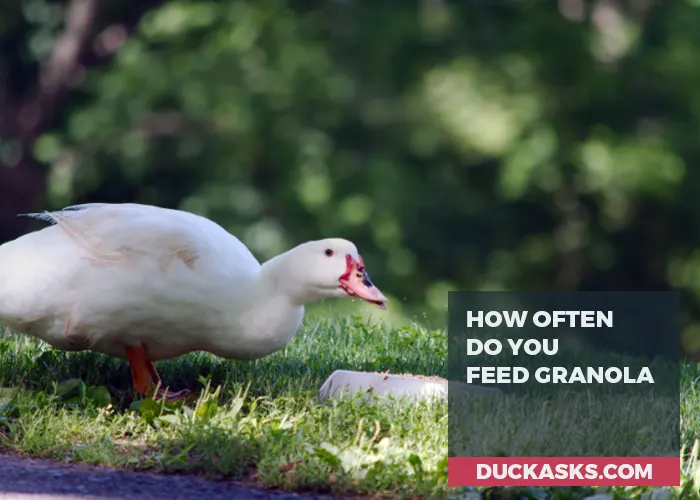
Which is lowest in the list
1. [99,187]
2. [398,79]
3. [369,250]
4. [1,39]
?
[369,250]

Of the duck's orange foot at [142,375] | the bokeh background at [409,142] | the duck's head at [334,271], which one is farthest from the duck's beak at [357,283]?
the bokeh background at [409,142]

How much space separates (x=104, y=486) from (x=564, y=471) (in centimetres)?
157

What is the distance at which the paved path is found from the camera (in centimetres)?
412

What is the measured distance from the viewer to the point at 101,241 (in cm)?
536

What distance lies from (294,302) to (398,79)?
1005 centimetres

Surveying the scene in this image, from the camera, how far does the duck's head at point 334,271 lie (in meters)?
5.26

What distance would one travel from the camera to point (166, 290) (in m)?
5.19

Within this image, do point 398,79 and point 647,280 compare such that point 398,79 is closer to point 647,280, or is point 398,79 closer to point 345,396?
point 647,280

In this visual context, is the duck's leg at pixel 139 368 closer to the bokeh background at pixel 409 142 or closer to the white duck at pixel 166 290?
the white duck at pixel 166 290

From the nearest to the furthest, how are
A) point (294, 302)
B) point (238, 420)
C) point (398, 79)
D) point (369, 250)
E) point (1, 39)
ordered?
point (238, 420) → point (294, 302) → point (369, 250) → point (398, 79) → point (1, 39)

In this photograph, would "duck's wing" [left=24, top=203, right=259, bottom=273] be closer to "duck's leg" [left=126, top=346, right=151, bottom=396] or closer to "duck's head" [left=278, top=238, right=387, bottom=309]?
"duck's head" [left=278, top=238, right=387, bottom=309]

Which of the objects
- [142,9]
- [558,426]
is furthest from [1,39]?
[558,426]

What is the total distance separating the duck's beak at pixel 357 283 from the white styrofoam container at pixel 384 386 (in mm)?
343

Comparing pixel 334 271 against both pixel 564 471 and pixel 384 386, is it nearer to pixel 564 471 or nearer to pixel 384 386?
pixel 384 386
